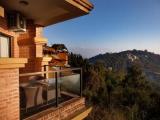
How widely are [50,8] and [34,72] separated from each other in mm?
3450

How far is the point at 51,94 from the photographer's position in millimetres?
9492

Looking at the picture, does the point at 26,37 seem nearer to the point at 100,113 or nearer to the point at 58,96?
the point at 58,96

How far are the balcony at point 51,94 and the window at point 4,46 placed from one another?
141 cm

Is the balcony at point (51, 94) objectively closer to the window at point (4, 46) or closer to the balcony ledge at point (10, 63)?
the balcony ledge at point (10, 63)

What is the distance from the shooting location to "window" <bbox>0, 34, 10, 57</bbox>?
32.8 ft

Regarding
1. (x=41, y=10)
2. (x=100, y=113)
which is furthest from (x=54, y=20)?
(x=100, y=113)

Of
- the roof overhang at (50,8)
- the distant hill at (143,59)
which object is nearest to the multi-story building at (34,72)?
the roof overhang at (50,8)

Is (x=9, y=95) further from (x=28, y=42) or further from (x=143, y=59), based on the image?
(x=143, y=59)

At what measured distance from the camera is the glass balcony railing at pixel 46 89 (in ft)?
26.5

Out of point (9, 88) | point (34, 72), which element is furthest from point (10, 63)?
point (34, 72)

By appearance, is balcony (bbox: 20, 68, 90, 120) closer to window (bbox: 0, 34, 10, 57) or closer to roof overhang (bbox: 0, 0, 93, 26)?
window (bbox: 0, 34, 10, 57)

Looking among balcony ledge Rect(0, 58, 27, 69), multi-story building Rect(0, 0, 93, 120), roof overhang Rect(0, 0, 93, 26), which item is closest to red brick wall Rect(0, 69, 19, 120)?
multi-story building Rect(0, 0, 93, 120)

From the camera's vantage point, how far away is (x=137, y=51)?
539 feet

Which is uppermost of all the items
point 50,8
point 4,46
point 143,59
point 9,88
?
point 50,8
